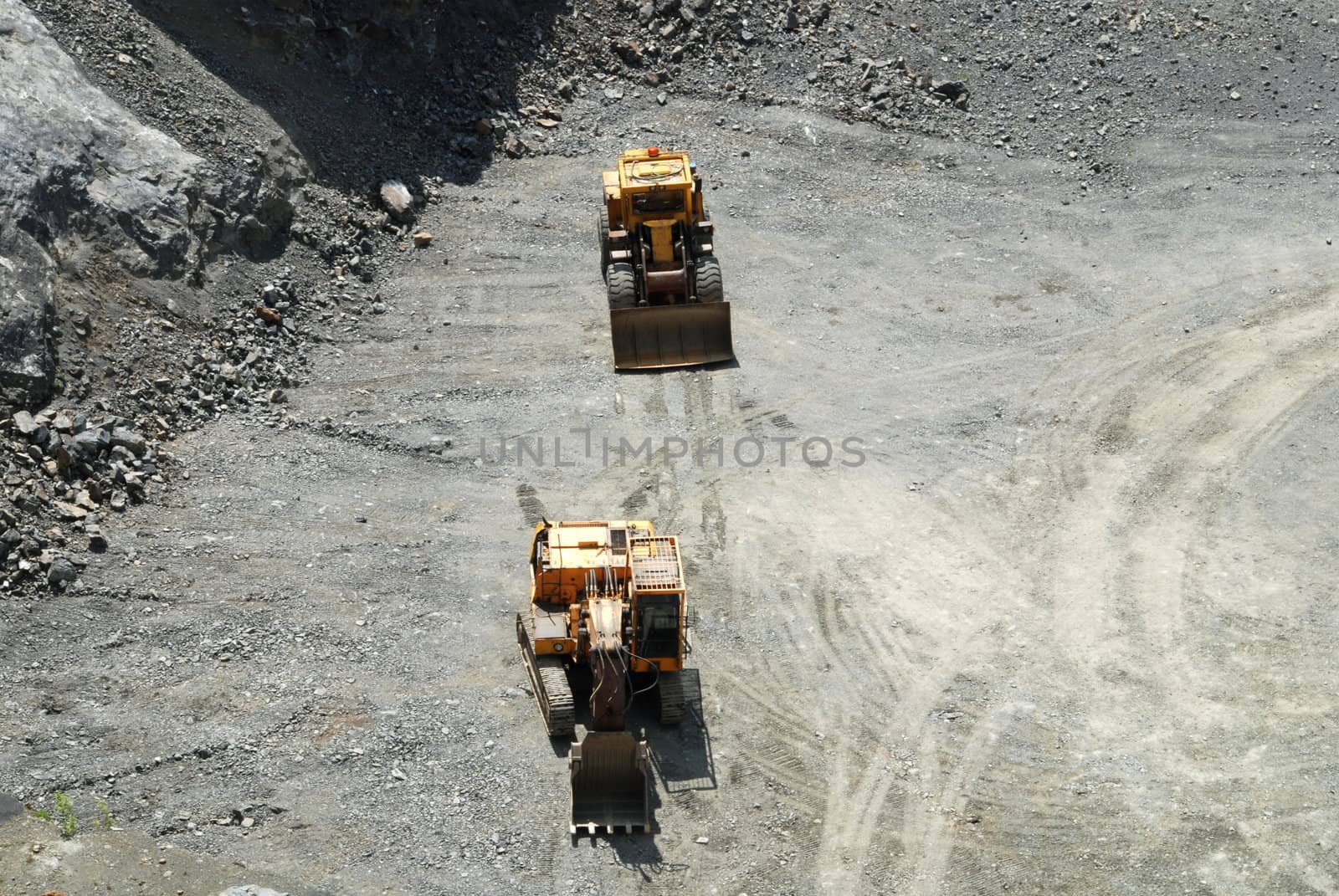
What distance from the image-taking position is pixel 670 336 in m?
22.9

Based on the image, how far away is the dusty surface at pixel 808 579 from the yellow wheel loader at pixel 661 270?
50 centimetres

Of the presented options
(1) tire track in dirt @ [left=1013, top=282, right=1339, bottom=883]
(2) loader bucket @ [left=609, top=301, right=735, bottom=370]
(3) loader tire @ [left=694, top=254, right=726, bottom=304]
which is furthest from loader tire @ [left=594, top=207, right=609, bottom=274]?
(1) tire track in dirt @ [left=1013, top=282, right=1339, bottom=883]

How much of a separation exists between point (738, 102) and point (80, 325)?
14.5 metres

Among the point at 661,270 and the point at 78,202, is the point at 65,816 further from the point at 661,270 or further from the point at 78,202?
the point at 661,270

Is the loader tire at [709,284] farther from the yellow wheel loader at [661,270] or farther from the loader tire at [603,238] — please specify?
the loader tire at [603,238]

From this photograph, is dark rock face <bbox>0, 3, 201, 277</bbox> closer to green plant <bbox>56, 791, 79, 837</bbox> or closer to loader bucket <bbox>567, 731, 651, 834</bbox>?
green plant <bbox>56, 791, 79, 837</bbox>

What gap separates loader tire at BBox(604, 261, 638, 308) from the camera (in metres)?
23.5

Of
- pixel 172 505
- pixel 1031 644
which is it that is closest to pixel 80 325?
pixel 172 505

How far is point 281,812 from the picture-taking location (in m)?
14.8

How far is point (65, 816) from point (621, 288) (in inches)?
478

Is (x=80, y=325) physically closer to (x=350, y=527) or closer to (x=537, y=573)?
(x=350, y=527)

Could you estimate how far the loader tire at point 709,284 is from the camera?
23281mm

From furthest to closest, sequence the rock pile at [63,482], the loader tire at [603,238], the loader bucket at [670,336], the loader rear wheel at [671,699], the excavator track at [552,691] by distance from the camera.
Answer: the loader tire at [603,238]
the loader bucket at [670,336]
the rock pile at [63,482]
the loader rear wheel at [671,699]
the excavator track at [552,691]

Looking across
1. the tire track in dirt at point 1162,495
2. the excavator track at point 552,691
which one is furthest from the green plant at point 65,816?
the tire track in dirt at point 1162,495
